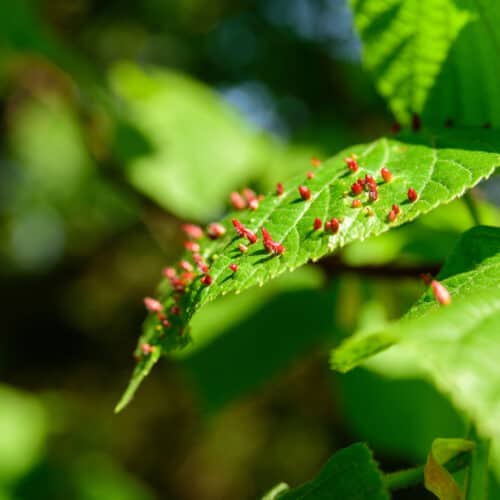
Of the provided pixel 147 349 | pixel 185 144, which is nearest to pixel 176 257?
pixel 185 144

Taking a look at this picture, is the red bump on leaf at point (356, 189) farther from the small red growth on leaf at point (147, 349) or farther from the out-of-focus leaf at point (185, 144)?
the out-of-focus leaf at point (185, 144)

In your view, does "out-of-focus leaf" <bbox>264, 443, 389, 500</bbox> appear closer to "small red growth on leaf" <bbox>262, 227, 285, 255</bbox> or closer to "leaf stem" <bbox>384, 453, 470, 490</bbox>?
"leaf stem" <bbox>384, 453, 470, 490</bbox>

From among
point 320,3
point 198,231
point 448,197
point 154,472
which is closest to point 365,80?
point 320,3

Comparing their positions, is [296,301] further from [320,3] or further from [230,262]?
[320,3]

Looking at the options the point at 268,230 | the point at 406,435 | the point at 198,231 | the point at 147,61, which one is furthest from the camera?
the point at 147,61

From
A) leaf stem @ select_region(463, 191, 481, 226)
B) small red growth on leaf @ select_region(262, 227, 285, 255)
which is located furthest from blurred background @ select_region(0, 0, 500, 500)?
small red growth on leaf @ select_region(262, 227, 285, 255)

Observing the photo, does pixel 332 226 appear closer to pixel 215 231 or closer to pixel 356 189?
pixel 356 189
